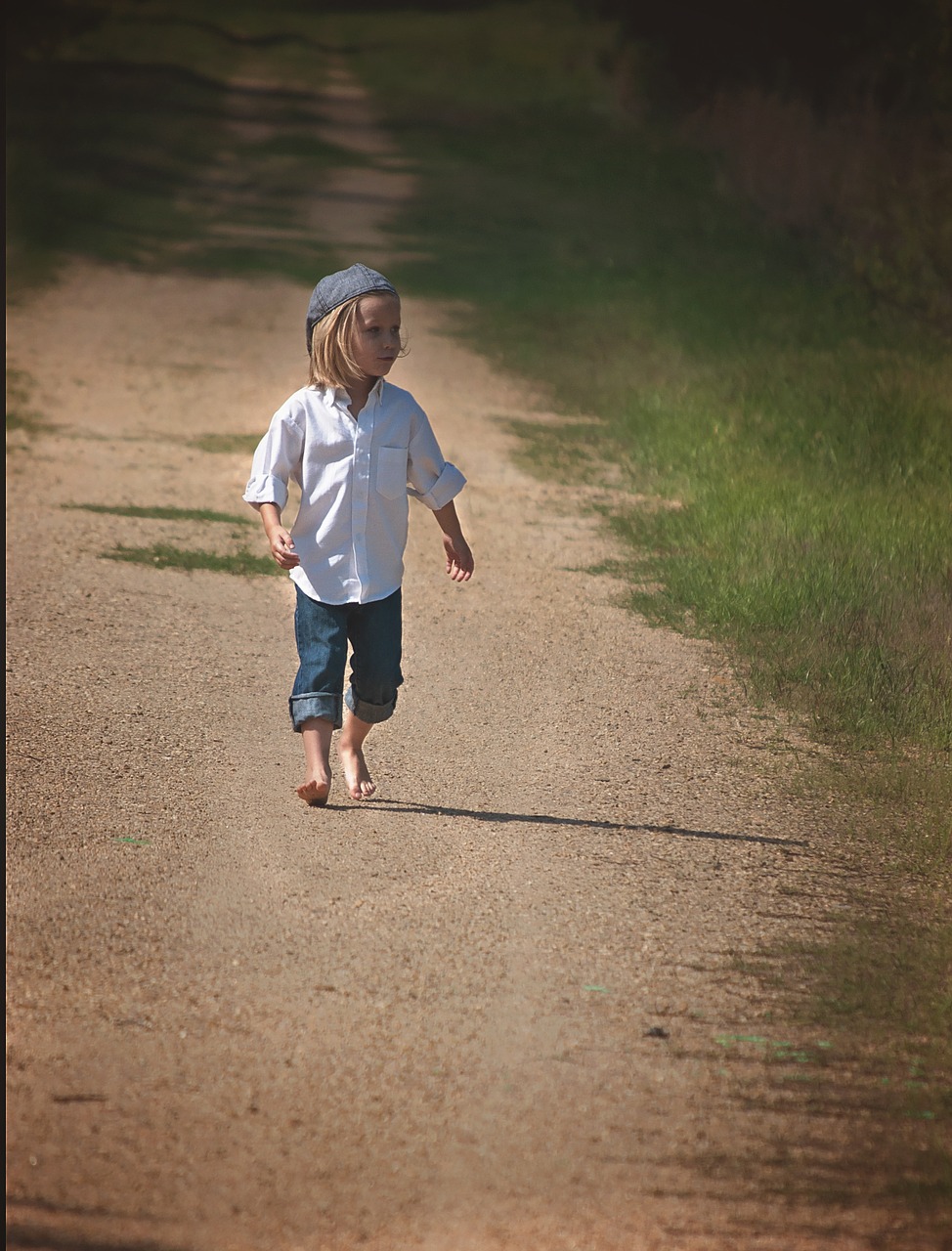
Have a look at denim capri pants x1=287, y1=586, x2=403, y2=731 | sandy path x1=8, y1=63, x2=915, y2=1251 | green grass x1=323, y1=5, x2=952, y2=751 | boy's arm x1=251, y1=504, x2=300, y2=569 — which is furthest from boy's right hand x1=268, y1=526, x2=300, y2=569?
green grass x1=323, y1=5, x2=952, y2=751

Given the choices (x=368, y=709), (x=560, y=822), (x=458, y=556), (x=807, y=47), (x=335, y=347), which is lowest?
(x=560, y=822)

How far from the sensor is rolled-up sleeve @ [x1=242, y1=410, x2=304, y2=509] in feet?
12.7

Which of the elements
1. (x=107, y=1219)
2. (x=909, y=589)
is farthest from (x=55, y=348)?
(x=107, y=1219)

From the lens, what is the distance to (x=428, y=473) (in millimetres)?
4082

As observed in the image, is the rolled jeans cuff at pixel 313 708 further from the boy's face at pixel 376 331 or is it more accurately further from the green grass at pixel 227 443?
the green grass at pixel 227 443

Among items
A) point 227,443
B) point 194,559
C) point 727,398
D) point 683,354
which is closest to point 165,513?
point 194,559

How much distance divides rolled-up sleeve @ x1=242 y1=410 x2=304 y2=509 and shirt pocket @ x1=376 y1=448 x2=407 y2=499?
0.23m

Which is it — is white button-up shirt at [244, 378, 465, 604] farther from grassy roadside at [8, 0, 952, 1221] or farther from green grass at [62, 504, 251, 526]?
green grass at [62, 504, 251, 526]

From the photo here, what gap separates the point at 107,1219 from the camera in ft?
8.27

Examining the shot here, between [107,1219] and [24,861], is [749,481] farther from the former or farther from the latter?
[107,1219]

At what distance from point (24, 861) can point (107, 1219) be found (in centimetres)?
145

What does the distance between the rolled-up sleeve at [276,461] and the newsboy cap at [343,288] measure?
0.28 metres

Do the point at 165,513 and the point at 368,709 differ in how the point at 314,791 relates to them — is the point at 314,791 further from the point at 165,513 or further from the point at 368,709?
the point at 165,513

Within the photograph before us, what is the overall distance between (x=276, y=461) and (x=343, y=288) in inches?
19.5
